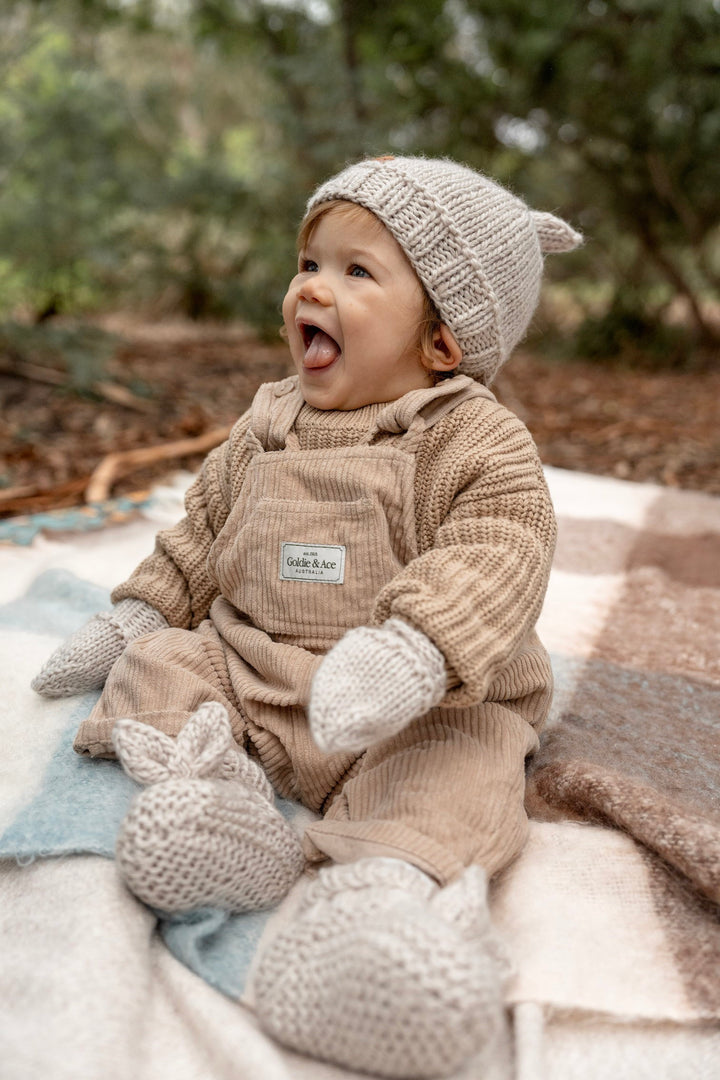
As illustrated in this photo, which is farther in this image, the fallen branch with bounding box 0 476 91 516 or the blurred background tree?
the blurred background tree

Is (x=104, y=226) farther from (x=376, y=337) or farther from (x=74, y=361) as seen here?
(x=376, y=337)

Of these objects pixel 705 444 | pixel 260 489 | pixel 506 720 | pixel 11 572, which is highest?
pixel 260 489

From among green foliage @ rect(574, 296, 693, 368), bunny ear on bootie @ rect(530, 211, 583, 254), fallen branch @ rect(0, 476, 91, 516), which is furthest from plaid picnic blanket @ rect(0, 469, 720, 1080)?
green foliage @ rect(574, 296, 693, 368)

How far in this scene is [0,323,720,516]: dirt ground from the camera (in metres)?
3.57

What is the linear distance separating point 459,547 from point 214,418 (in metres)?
3.21

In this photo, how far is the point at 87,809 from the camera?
4.56ft

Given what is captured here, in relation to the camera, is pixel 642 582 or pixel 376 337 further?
pixel 642 582

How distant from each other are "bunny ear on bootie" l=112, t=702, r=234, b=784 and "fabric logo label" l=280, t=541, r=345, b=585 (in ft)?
0.84

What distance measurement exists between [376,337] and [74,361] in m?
3.36

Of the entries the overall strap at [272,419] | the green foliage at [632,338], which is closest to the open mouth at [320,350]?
the overall strap at [272,419]

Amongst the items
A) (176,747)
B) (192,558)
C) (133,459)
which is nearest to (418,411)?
(192,558)

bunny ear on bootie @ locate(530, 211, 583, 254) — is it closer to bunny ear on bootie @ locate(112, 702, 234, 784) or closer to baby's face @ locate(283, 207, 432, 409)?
baby's face @ locate(283, 207, 432, 409)

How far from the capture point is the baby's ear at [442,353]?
1.65 meters

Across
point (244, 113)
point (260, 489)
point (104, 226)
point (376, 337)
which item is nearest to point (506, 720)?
point (260, 489)
